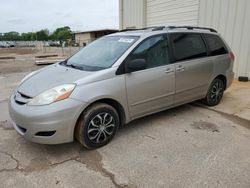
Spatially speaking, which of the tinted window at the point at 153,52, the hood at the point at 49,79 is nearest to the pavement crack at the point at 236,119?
the tinted window at the point at 153,52


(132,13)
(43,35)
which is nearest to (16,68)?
(132,13)

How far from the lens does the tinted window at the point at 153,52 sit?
11.1 feet

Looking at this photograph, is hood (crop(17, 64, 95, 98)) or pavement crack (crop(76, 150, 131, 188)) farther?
hood (crop(17, 64, 95, 98))

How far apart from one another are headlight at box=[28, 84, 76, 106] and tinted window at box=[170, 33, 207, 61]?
1.99 metres

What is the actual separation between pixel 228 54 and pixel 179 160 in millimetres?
3009

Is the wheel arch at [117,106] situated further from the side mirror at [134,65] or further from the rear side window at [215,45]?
the rear side window at [215,45]

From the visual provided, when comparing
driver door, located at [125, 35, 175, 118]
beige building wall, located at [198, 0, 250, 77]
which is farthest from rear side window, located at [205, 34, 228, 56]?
beige building wall, located at [198, 0, 250, 77]

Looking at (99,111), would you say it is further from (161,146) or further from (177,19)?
(177,19)

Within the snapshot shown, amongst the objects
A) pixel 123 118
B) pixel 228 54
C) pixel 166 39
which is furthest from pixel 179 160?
pixel 228 54

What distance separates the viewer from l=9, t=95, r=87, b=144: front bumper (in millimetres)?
2588

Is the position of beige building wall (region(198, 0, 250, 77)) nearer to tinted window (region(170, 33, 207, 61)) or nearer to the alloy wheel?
tinted window (region(170, 33, 207, 61))

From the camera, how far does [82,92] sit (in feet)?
9.05

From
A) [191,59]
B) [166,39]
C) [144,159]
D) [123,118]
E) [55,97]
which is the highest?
[166,39]

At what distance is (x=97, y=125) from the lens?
2.99 metres
